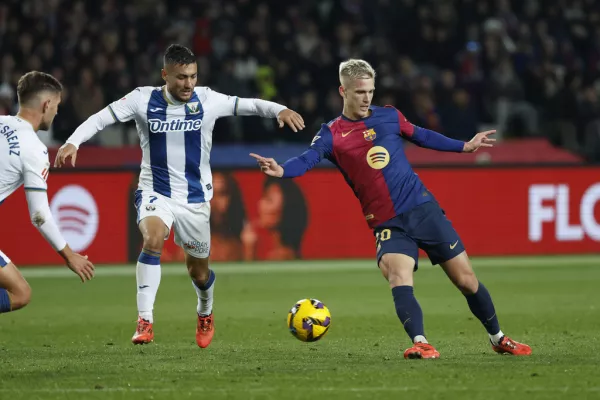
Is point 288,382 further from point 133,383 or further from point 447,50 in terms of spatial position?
point 447,50

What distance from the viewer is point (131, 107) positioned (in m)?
9.14

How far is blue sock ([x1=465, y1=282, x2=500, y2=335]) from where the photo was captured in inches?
319

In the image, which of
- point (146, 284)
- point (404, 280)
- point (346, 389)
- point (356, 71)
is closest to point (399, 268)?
point (404, 280)

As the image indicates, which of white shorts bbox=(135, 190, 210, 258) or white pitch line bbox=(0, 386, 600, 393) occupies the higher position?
white shorts bbox=(135, 190, 210, 258)

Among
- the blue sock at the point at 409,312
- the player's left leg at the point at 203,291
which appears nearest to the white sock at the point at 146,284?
the player's left leg at the point at 203,291

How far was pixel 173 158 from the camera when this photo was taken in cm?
913

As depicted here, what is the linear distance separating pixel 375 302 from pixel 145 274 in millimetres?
4130

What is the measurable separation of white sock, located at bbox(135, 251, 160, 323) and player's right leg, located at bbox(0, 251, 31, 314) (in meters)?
1.48

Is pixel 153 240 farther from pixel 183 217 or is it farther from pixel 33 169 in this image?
pixel 33 169

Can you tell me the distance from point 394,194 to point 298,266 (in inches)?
348

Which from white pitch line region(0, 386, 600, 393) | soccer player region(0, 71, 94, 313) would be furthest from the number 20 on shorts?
soccer player region(0, 71, 94, 313)

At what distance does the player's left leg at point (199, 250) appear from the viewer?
9164 millimetres

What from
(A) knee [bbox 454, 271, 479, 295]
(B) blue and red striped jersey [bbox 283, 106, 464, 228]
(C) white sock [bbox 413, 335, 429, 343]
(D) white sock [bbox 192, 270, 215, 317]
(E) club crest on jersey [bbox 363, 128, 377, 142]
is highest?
(E) club crest on jersey [bbox 363, 128, 377, 142]

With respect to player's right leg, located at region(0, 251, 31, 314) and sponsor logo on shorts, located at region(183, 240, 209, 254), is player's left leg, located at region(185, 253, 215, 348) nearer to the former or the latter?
sponsor logo on shorts, located at region(183, 240, 209, 254)
